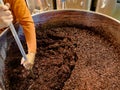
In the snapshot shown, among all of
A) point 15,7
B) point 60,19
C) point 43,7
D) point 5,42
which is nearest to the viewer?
point 15,7

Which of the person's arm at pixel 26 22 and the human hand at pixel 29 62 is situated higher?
the person's arm at pixel 26 22

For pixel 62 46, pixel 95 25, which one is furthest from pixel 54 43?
pixel 95 25

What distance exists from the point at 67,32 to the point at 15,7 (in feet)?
1.16

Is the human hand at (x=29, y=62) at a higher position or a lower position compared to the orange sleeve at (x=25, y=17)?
lower

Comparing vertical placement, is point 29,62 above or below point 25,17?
below

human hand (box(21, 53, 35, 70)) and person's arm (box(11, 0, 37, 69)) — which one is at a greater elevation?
person's arm (box(11, 0, 37, 69))

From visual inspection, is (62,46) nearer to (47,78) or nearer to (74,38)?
(74,38)

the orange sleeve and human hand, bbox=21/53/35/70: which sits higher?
the orange sleeve

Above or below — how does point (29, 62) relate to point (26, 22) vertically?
below

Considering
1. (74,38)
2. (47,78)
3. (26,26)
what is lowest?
(47,78)

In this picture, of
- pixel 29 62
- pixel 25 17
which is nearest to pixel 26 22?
pixel 25 17

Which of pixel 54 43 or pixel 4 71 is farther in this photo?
pixel 54 43

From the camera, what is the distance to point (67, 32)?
117 cm

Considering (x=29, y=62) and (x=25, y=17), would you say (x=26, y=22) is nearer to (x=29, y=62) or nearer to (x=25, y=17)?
(x=25, y=17)
